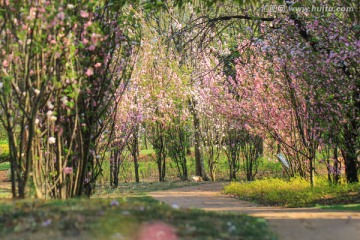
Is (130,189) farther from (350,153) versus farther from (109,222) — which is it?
(109,222)

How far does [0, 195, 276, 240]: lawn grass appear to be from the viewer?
407cm

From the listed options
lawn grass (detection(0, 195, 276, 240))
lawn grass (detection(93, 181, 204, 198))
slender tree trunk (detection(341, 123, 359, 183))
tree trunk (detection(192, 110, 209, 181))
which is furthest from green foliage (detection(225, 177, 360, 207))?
tree trunk (detection(192, 110, 209, 181))

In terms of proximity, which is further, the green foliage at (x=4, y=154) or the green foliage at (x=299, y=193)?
the green foliage at (x=4, y=154)

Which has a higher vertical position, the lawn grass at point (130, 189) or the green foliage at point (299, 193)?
the lawn grass at point (130, 189)

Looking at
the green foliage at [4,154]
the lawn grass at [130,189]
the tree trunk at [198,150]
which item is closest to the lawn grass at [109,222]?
the lawn grass at [130,189]

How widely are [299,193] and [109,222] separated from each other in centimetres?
733

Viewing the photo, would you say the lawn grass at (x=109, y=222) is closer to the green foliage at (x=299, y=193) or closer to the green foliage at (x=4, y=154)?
the green foliage at (x=299, y=193)

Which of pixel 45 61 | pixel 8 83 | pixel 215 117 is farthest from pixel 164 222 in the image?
pixel 215 117

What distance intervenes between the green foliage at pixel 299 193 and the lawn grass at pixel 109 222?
5.80 meters

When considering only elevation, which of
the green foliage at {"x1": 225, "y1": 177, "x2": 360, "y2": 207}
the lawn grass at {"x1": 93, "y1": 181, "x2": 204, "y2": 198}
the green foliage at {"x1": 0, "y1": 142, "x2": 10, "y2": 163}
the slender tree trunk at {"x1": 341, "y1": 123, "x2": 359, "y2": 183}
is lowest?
the green foliage at {"x1": 225, "y1": 177, "x2": 360, "y2": 207}

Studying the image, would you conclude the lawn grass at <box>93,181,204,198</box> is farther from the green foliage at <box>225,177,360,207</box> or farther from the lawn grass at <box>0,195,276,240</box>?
the lawn grass at <box>0,195,276,240</box>

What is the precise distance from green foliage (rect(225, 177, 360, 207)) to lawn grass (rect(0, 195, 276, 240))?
5.80 metres

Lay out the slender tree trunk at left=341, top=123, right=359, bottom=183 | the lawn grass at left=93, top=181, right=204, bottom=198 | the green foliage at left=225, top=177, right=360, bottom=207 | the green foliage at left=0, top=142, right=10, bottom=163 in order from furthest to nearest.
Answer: the green foliage at left=0, top=142, right=10, bottom=163 → the lawn grass at left=93, top=181, right=204, bottom=198 → the slender tree trunk at left=341, top=123, right=359, bottom=183 → the green foliage at left=225, top=177, right=360, bottom=207

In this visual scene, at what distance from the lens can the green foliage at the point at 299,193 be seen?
34.2 feet
